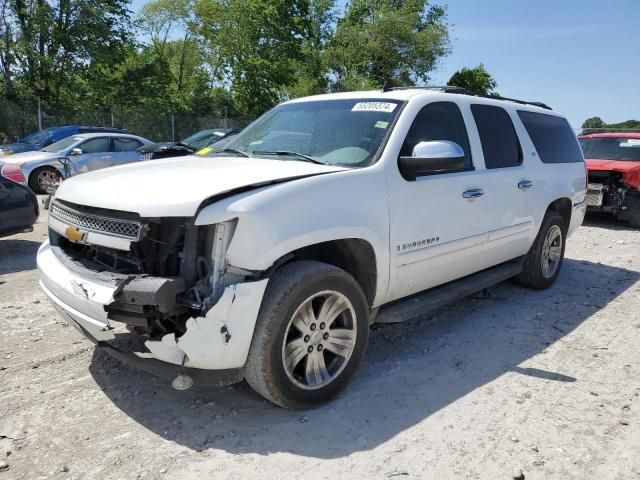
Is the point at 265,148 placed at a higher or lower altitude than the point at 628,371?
higher

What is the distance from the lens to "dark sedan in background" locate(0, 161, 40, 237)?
6.54 meters

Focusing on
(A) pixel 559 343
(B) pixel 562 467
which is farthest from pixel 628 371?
(B) pixel 562 467

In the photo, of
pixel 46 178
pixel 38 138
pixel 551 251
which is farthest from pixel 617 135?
pixel 38 138

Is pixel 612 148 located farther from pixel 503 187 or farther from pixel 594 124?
pixel 594 124

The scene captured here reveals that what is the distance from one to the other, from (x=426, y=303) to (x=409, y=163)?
1059 mm

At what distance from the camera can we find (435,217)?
3777 mm

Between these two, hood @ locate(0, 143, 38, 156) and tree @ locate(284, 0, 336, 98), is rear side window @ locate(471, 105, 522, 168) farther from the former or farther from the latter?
tree @ locate(284, 0, 336, 98)

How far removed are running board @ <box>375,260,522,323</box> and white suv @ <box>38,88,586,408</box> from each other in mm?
19

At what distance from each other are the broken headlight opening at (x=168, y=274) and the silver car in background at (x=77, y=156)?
1033cm

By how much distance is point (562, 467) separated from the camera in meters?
2.69

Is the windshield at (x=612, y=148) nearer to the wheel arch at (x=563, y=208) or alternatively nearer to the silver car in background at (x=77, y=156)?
the wheel arch at (x=563, y=208)

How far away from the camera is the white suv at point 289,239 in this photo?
2701 millimetres

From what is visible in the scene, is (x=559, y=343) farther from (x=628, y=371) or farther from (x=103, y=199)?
(x=103, y=199)

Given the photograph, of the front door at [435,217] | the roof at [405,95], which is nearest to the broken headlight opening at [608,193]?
the roof at [405,95]
